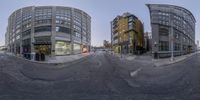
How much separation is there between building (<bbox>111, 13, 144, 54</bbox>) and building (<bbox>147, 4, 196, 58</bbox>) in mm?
356

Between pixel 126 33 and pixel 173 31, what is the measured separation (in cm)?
116

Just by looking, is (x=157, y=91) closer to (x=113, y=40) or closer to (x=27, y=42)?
(x=113, y=40)

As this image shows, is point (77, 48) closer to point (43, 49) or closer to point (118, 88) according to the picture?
point (43, 49)

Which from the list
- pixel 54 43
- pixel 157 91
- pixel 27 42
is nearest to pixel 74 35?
pixel 54 43

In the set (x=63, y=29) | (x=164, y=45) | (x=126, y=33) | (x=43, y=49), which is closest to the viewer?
(x=126, y=33)

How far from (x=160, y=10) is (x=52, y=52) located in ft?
8.95

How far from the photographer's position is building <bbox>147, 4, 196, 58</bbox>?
4.22 meters

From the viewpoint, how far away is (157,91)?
4.24m

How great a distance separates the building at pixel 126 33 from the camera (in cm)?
397

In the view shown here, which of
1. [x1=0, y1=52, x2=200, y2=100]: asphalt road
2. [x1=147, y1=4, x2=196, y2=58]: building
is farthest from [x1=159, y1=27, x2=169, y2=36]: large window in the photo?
[x1=0, y1=52, x2=200, y2=100]: asphalt road

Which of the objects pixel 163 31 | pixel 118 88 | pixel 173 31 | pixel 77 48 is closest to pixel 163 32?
pixel 163 31

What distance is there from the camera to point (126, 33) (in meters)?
4.08

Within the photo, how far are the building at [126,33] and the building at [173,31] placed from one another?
36 cm

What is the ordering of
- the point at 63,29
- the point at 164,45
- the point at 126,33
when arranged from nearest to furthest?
the point at 126,33 → the point at 164,45 → the point at 63,29
